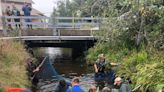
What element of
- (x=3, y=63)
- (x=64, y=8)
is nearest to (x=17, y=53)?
(x=3, y=63)

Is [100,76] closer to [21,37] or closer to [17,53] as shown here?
[17,53]

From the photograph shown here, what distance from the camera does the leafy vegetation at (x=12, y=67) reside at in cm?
1457

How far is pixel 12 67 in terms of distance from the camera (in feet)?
52.7

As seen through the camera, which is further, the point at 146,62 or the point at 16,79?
the point at 146,62

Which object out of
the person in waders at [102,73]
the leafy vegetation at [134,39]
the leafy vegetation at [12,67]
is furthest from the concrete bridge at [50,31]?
the person in waders at [102,73]

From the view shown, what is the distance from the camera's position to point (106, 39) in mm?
23641

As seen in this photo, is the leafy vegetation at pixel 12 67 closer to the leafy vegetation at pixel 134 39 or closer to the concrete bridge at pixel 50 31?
the leafy vegetation at pixel 134 39

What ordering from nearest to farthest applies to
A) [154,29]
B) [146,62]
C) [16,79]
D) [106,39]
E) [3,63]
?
[16,79] → [3,63] → [146,62] → [154,29] → [106,39]

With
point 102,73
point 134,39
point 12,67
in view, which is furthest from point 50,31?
point 12,67

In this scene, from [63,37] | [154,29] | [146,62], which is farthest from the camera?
[63,37]

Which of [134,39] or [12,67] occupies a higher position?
[134,39]

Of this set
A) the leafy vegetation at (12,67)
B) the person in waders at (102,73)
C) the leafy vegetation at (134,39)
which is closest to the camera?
the leafy vegetation at (12,67)

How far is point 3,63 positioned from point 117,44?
8938mm

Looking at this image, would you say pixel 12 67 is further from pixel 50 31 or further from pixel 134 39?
pixel 50 31
